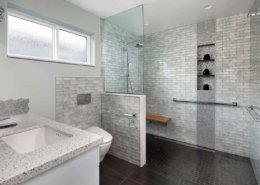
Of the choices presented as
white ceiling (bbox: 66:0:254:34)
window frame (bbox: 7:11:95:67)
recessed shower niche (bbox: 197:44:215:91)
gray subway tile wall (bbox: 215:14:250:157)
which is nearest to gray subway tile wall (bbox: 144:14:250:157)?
gray subway tile wall (bbox: 215:14:250:157)

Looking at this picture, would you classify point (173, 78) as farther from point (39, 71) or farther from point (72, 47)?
point (39, 71)

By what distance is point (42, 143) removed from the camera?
126 cm

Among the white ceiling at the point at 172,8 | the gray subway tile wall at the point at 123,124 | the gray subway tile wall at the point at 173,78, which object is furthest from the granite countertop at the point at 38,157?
the gray subway tile wall at the point at 173,78

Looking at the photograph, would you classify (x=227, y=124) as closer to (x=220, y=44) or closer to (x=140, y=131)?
(x=220, y=44)

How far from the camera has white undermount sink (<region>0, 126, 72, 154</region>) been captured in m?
1.12

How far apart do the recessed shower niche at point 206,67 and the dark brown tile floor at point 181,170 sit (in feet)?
4.30

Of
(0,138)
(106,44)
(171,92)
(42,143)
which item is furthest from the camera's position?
(171,92)

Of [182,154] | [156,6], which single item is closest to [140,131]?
A: [182,154]

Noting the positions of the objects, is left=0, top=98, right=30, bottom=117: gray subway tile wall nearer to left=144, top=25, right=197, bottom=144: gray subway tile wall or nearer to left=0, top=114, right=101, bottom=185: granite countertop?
left=0, top=114, right=101, bottom=185: granite countertop

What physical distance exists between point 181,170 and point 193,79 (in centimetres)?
176

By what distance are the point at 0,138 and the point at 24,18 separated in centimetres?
161

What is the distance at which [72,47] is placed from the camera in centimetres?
247

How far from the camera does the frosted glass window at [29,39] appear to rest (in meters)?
1.81

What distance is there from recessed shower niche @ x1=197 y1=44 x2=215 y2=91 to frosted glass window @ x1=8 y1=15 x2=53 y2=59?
9.03 ft
